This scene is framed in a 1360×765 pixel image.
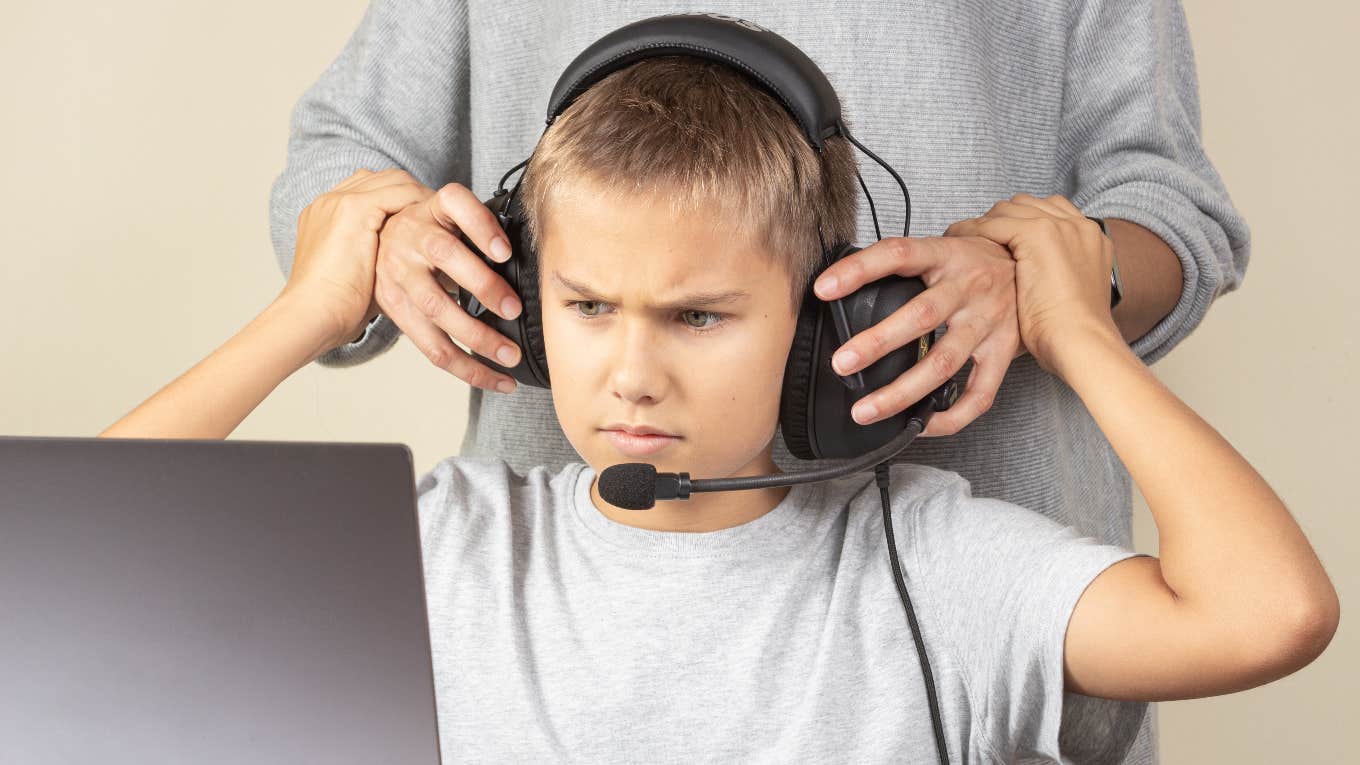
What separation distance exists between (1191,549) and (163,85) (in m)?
1.65

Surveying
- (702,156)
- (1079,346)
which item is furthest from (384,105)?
(1079,346)

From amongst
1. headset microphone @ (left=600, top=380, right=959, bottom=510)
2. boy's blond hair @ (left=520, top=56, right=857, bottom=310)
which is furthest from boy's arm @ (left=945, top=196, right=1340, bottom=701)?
boy's blond hair @ (left=520, top=56, right=857, bottom=310)

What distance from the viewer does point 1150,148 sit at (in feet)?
3.80

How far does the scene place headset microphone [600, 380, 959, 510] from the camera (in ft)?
2.54

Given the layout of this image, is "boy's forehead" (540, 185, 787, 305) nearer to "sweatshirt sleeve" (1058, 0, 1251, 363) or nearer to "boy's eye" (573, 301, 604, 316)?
"boy's eye" (573, 301, 604, 316)

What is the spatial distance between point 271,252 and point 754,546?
1.20 metres

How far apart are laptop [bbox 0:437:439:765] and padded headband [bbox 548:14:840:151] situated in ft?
1.60

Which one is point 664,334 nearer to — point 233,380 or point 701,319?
point 701,319

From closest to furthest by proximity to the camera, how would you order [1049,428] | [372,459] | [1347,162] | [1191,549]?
1. [372,459]
2. [1191,549]
3. [1049,428]
4. [1347,162]

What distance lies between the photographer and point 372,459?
0.47 m

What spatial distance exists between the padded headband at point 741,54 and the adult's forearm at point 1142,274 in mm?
306

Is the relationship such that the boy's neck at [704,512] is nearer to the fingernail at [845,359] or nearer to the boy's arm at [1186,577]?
the fingernail at [845,359]

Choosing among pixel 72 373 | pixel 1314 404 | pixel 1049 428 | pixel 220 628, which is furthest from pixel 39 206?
pixel 1314 404

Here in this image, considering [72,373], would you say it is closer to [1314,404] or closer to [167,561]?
[167,561]
